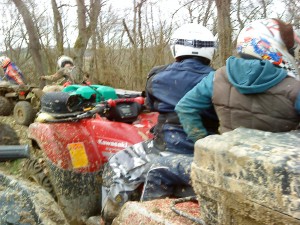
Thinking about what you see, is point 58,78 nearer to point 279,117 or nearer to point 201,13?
point 201,13

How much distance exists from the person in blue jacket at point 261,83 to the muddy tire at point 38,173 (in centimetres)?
198

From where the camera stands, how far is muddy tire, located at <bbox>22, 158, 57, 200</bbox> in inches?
150

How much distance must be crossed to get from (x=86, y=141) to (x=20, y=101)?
623 centimetres

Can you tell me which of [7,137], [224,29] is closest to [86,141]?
[7,137]

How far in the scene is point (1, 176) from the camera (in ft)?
6.79

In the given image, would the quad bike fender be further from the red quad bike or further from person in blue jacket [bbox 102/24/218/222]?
person in blue jacket [bbox 102/24/218/222]

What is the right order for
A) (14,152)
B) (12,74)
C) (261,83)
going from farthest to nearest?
(12,74)
(261,83)
(14,152)

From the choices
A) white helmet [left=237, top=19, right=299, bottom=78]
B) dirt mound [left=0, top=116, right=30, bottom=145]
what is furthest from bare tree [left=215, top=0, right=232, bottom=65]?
white helmet [left=237, top=19, right=299, bottom=78]

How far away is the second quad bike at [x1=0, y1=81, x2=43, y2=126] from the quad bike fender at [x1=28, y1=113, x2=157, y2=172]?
18.2ft

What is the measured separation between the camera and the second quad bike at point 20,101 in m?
9.12

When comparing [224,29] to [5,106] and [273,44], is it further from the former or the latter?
[273,44]

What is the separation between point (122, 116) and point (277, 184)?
244cm

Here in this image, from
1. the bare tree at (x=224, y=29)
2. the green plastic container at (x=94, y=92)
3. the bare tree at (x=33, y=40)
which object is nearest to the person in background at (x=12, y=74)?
the bare tree at (x=224, y=29)

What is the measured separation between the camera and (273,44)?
213 cm
